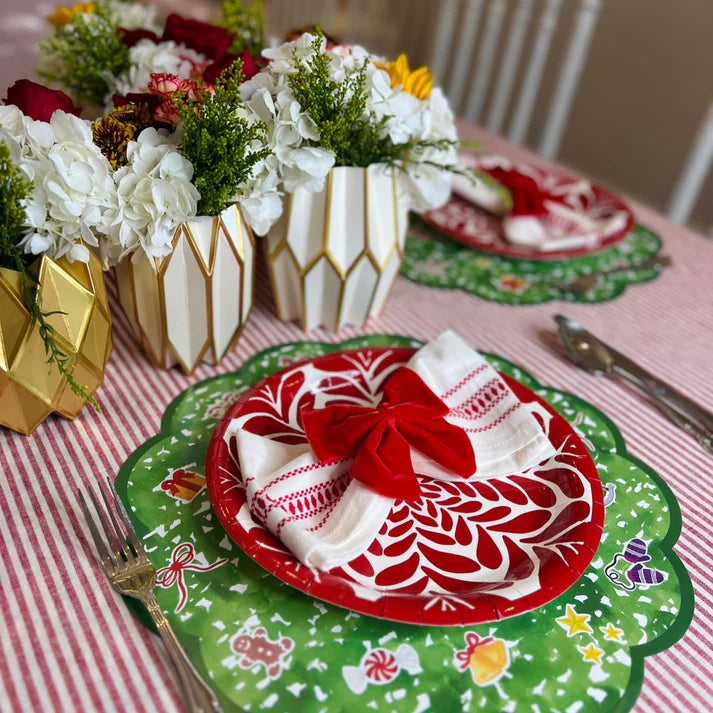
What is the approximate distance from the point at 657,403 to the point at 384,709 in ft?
1.64

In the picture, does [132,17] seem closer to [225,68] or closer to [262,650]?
[225,68]

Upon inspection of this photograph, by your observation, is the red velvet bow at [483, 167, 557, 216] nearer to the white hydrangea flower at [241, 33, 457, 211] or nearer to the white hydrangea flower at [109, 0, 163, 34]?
the white hydrangea flower at [241, 33, 457, 211]

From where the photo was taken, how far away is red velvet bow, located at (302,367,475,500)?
567mm

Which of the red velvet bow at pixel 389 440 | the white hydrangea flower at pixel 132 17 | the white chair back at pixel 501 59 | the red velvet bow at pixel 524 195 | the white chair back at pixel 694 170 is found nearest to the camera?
the red velvet bow at pixel 389 440

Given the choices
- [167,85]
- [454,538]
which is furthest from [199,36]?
[454,538]

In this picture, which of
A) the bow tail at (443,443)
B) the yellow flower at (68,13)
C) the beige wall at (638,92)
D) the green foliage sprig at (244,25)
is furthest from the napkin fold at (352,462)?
the beige wall at (638,92)

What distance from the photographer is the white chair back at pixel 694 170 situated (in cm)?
145

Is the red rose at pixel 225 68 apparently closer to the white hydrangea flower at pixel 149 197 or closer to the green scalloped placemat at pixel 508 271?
the white hydrangea flower at pixel 149 197

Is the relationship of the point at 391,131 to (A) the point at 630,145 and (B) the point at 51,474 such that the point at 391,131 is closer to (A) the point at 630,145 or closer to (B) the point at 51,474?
(B) the point at 51,474

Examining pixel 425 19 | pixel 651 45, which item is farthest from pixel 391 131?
pixel 425 19

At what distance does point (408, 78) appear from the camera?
0.74 metres

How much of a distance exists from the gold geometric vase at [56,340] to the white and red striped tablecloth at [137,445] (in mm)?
42

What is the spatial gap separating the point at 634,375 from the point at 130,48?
28.9 inches

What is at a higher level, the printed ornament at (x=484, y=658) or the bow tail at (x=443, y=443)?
the bow tail at (x=443, y=443)
